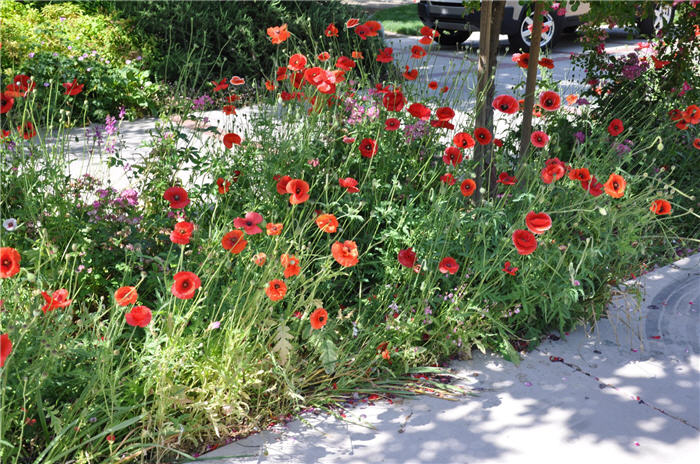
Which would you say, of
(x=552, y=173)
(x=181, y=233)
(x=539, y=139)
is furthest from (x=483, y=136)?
(x=181, y=233)

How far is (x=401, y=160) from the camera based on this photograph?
12.6 feet

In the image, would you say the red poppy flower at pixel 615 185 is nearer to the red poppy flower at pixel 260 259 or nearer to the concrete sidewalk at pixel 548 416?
the concrete sidewalk at pixel 548 416

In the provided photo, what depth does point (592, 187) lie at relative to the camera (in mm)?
3320

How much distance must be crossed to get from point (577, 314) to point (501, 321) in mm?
431

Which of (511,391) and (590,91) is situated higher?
(590,91)

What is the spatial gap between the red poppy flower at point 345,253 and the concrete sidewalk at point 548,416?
713 millimetres

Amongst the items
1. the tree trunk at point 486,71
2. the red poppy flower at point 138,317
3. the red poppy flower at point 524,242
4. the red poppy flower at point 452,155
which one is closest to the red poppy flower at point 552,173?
the red poppy flower at point 452,155

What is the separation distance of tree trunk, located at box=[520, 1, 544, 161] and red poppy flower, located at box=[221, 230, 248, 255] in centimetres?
204

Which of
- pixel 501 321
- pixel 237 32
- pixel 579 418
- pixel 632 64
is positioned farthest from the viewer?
pixel 237 32

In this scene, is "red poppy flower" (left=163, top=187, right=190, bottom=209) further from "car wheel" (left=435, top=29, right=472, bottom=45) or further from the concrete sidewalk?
"car wheel" (left=435, top=29, right=472, bottom=45)

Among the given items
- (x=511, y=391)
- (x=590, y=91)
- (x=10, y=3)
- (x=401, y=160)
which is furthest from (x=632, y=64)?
(x=10, y=3)

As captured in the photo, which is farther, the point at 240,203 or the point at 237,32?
the point at 237,32

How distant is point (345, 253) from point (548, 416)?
1118 millimetres

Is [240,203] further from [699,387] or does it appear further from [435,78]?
[435,78]
